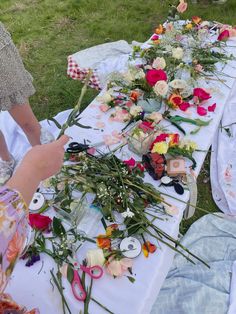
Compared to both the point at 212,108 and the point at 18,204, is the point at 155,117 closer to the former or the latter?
the point at 212,108

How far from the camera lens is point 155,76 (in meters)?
2.34

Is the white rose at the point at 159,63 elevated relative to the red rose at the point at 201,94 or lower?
elevated

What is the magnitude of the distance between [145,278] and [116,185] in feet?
1.58

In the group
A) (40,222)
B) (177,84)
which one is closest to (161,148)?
(177,84)

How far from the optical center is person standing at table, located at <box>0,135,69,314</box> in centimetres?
92

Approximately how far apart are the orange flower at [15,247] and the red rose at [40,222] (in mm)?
648

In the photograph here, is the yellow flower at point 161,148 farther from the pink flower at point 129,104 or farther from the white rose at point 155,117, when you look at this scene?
the pink flower at point 129,104

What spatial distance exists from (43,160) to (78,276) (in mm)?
583

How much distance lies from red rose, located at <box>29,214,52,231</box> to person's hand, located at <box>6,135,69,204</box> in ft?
1.60

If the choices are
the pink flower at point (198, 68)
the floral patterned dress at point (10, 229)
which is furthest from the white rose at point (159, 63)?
the floral patterned dress at point (10, 229)

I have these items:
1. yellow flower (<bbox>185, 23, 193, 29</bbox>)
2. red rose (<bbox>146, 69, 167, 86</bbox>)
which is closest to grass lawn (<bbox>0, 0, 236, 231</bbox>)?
yellow flower (<bbox>185, 23, 193, 29</bbox>)

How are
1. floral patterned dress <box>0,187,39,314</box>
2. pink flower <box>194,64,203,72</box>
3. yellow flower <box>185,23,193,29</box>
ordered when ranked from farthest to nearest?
yellow flower <box>185,23,193,29</box>, pink flower <box>194,64,203,72</box>, floral patterned dress <box>0,187,39,314</box>

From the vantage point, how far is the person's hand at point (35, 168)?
1.09 meters

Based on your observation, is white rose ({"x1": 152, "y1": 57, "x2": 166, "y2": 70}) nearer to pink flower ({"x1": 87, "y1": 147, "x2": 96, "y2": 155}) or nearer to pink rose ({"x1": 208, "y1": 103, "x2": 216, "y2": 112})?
pink rose ({"x1": 208, "y1": 103, "x2": 216, "y2": 112})
